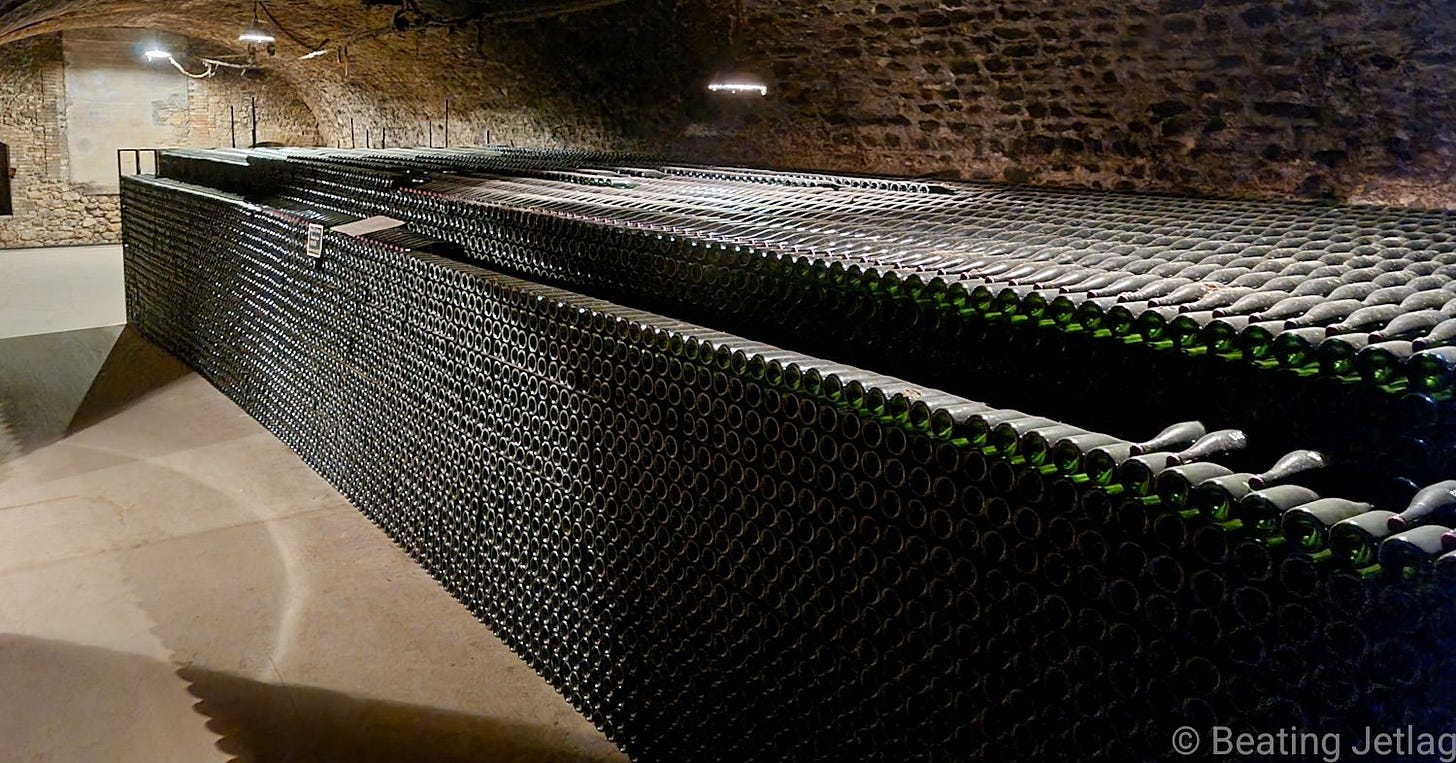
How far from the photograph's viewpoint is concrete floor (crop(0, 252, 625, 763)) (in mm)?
2748

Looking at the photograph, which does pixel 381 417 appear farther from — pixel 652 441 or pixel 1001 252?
pixel 1001 252

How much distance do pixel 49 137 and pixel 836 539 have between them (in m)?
14.8

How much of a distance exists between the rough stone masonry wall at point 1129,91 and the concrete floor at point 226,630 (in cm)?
432

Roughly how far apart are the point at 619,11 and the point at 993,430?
24.0ft

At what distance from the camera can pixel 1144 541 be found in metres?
1.53

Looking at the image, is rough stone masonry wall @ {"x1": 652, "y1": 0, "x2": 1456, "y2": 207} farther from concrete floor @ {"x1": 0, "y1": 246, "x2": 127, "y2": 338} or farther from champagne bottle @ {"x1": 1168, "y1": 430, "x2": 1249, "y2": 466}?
concrete floor @ {"x1": 0, "y1": 246, "x2": 127, "y2": 338}

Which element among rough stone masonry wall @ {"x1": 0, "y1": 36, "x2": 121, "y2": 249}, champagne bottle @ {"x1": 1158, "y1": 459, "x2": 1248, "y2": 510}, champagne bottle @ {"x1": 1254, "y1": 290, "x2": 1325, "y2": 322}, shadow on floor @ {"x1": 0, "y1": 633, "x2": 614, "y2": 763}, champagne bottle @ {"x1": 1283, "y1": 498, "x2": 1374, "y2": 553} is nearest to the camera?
champagne bottle @ {"x1": 1283, "y1": 498, "x2": 1374, "y2": 553}

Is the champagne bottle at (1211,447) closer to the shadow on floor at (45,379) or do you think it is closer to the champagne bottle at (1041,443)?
the champagne bottle at (1041,443)

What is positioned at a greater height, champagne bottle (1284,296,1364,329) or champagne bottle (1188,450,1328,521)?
champagne bottle (1284,296,1364,329)

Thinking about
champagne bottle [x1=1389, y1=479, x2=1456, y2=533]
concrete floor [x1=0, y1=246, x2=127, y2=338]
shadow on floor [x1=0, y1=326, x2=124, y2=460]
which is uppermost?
champagne bottle [x1=1389, y1=479, x2=1456, y2=533]

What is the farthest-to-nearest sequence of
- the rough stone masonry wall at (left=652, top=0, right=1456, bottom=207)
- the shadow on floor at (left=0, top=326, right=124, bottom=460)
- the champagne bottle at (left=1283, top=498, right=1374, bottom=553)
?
the shadow on floor at (left=0, top=326, right=124, bottom=460)
the rough stone masonry wall at (left=652, top=0, right=1456, bottom=207)
the champagne bottle at (left=1283, top=498, right=1374, bottom=553)

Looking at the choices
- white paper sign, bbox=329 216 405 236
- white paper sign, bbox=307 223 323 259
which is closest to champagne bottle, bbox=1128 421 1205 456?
white paper sign, bbox=329 216 405 236

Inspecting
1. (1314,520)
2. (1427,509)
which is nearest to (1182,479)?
(1314,520)

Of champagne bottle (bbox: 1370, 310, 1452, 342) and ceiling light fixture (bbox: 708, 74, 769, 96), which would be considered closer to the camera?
champagne bottle (bbox: 1370, 310, 1452, 342)
